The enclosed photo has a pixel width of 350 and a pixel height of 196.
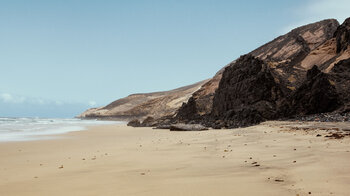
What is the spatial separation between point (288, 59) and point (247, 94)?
10.7 metres

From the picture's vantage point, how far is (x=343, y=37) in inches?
1037

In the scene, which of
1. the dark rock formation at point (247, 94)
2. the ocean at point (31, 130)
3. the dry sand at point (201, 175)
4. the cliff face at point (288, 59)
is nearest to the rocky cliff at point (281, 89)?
the dark rock formation at point (247, 94)

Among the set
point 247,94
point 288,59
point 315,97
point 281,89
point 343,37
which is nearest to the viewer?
point 315,97

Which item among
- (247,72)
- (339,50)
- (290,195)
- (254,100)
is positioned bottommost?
(290,195)

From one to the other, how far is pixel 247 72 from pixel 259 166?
19.0 m

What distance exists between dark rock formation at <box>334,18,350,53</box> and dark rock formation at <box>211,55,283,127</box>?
8869 mm

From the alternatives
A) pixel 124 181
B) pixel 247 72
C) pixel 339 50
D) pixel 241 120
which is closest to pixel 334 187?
pixel 124 181

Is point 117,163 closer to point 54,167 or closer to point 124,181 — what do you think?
point 54,167

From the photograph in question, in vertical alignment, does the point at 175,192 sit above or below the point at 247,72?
below

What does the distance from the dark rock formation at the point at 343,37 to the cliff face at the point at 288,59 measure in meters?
1.17

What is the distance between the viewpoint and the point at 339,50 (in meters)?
27.1

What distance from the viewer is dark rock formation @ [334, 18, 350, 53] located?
84.1 ft

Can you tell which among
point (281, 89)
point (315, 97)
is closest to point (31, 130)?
point (281, 89)

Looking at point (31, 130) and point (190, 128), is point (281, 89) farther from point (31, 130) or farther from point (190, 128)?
point (31, 130)
